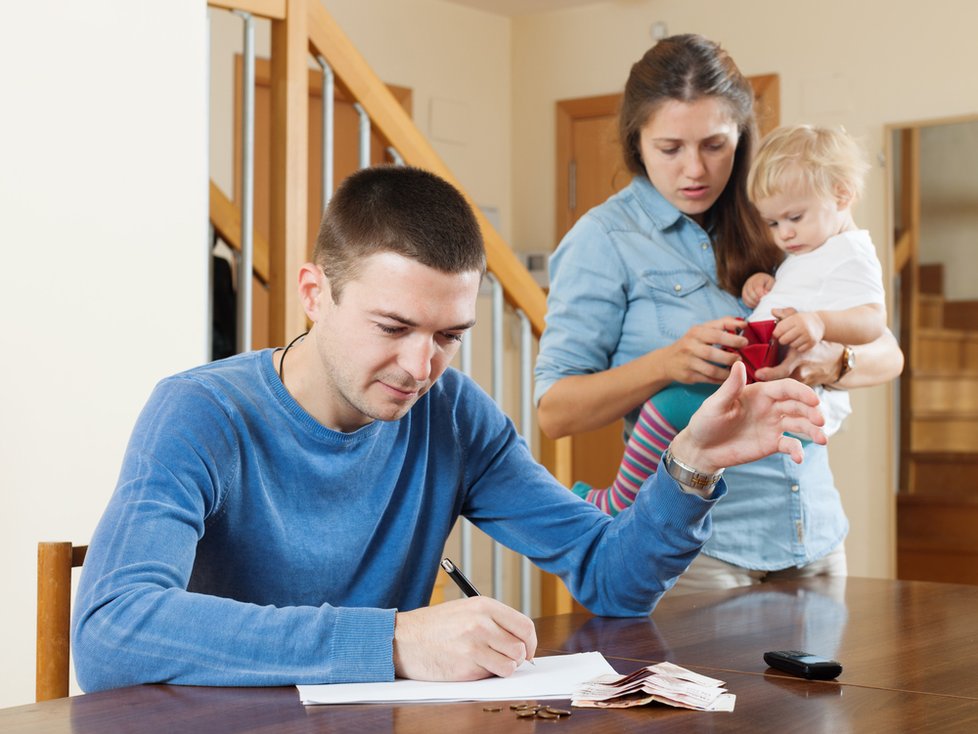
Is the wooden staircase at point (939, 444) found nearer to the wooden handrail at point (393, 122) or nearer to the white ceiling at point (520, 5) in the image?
the wooden handrail at point (393, 122)

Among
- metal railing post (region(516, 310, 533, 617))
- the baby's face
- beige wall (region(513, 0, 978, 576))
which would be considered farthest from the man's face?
beige wall (region(513, 0, 978, 576))

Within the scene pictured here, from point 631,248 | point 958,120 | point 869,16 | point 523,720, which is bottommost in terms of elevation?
point 523,720

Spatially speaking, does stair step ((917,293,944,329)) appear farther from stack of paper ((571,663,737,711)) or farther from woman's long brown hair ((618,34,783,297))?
stack of paper ((571,663,737,711))

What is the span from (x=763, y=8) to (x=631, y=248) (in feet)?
10.4

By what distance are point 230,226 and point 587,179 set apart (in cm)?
261

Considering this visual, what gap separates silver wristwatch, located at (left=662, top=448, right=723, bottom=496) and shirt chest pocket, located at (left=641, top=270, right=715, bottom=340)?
49cm

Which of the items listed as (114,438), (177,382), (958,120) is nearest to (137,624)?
(177,382)

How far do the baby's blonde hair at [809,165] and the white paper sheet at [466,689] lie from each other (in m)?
1.02

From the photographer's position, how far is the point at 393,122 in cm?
298

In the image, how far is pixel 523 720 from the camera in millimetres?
1040

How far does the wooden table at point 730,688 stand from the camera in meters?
1.02

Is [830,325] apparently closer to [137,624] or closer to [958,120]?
[137,624]

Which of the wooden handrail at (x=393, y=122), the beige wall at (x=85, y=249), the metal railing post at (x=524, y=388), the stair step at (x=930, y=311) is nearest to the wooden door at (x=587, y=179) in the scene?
the stair step at (x=930, y=311)

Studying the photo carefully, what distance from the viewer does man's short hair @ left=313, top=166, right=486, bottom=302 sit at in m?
1.35
